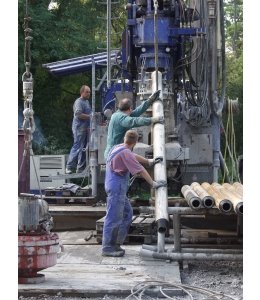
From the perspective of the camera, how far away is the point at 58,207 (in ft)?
37.0

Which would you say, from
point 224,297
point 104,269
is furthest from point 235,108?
point 224,297

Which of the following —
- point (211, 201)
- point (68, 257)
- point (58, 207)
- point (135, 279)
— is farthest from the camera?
point (58, 207)

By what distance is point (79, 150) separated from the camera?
1377 cm

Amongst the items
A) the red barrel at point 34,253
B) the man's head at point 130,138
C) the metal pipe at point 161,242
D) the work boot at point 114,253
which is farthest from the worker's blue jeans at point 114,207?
the red barrel at point 34,253

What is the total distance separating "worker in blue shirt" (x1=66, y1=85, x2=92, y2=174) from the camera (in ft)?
45.4

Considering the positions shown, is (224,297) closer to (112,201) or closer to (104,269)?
(104,269)

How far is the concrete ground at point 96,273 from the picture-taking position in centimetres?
684

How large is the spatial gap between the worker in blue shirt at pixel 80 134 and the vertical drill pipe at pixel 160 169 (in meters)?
3.13

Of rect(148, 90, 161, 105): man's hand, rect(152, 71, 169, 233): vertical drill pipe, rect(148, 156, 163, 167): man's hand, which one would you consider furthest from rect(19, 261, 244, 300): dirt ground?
rect(148, 90, 161, 105): man's hand

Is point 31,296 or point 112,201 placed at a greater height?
point 112,201

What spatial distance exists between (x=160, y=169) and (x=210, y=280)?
5.27ft
